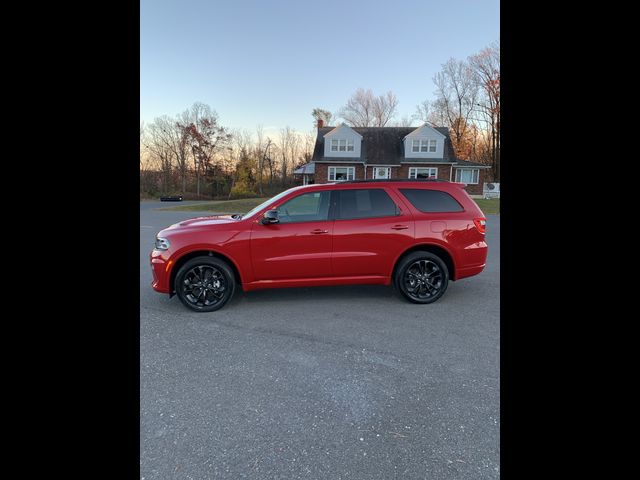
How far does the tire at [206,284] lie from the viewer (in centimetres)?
453

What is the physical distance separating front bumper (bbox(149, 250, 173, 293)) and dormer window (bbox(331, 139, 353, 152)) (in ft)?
102

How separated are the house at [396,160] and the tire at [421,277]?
29192 millimetres

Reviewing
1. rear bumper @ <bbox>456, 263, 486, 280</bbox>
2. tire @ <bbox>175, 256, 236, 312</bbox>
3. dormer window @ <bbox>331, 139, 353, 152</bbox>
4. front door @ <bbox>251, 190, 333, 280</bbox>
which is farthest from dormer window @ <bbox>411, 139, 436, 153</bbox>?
tire @ <bbox>175, 256, 236, 312</bbox>

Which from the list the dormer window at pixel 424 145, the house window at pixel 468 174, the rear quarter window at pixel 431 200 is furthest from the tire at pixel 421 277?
the house window at pixel 468 174

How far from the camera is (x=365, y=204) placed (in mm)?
4906

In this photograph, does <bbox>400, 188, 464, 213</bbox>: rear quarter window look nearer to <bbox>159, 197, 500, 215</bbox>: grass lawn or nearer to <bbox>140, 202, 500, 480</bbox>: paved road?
<bbox>140, 202, 500, 480</bbox>: paved road

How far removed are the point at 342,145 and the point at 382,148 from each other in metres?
4.57

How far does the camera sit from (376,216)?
484 centimetres

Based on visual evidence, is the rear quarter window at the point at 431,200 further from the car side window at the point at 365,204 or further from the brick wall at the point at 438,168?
the brick wall at the point at 438,168

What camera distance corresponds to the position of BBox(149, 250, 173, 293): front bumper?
4480 millimetres
